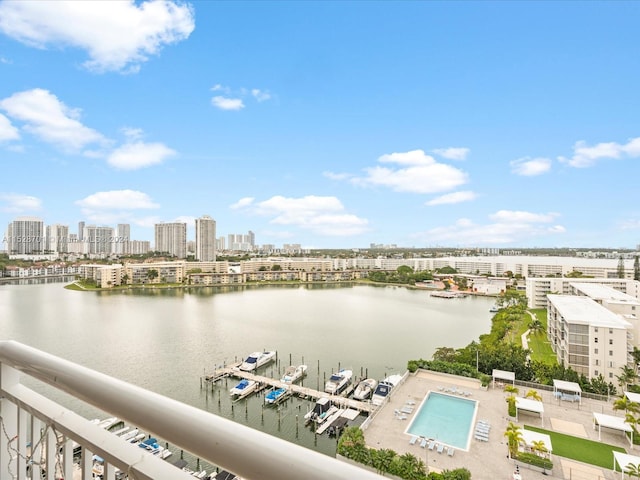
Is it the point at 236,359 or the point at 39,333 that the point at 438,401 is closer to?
the point at 236,359

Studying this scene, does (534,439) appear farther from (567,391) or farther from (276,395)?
(276,395)

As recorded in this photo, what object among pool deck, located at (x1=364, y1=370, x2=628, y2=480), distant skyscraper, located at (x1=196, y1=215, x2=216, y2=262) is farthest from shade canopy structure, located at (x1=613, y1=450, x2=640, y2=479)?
distant skyscraper, located at (x1=196, y1=215, x2=216, y2=262)

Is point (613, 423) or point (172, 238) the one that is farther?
point (172, 238)

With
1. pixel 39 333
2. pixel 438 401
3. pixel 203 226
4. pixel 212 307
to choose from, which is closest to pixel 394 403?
pixel 438 401

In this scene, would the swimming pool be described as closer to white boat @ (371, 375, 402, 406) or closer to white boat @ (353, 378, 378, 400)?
white boat @ (371, 375, 402, 406)

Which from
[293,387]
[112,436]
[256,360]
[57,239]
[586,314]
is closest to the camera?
[112,436]

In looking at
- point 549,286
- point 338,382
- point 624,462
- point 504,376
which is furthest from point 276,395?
point 549,286

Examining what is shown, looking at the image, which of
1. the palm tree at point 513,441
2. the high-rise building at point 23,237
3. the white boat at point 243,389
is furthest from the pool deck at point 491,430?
the high-rise building at point 23,237
